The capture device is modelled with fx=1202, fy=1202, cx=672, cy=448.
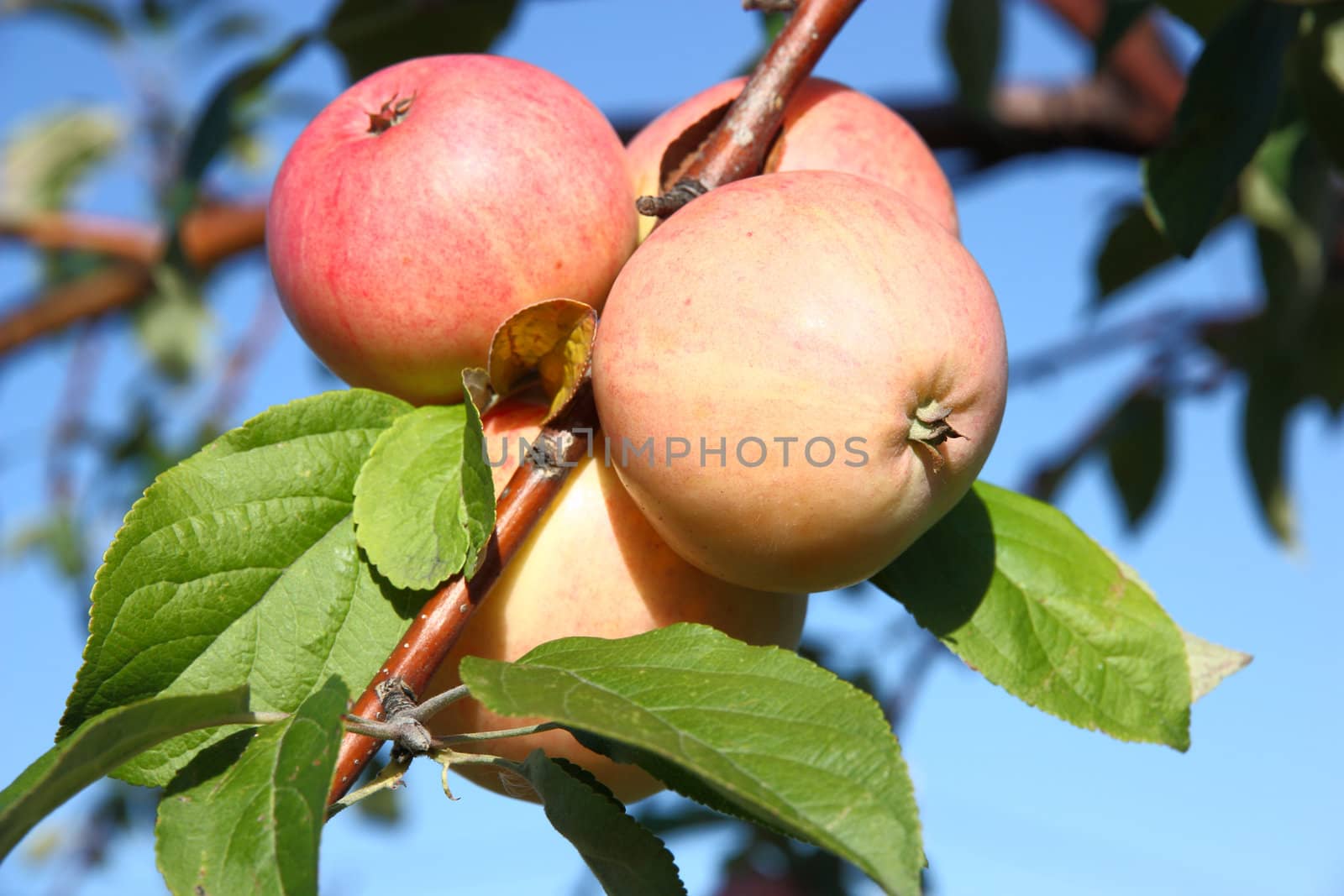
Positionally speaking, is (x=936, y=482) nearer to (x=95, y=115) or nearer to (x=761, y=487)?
(x=761, y=487)

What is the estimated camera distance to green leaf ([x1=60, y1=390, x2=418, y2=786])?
0.65 metres

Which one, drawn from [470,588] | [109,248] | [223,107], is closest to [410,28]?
[223,107]

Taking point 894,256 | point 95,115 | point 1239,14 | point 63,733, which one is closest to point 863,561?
point 894,256

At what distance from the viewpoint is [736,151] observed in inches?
30.2

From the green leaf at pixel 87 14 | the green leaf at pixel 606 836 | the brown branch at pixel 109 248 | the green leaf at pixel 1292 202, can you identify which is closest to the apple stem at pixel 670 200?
the green leaf at pixel 606 836

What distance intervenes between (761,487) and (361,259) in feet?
0.92

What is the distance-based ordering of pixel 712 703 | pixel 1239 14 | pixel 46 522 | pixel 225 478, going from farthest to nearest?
pixel 46 522
pixel 1239 14
pixel 225 478
pixel 712 703

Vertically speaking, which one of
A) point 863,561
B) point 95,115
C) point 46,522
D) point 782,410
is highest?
point 782,410

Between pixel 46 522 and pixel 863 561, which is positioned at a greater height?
pixel 863 561

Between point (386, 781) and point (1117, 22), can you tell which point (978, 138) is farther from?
point (386, 781)

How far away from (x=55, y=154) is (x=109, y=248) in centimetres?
136

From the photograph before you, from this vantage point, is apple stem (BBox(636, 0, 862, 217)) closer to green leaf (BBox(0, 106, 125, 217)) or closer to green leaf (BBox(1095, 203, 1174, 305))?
green leaf (BBox(1095, 203, 1174, 305))

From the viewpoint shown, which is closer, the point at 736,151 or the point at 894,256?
the point at 894,256

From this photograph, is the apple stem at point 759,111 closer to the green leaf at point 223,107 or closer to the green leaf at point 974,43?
the green leaf at point 223,107
